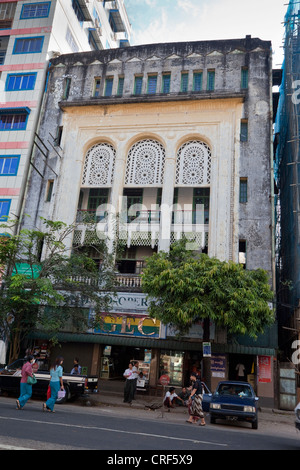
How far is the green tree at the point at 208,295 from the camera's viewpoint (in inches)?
607

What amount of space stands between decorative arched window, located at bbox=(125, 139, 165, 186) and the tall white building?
5321 mm

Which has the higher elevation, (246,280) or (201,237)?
(201,237)

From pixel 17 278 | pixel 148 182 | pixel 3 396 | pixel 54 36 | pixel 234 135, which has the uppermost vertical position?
pixel 54 36

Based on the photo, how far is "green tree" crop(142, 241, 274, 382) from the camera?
15.4 m

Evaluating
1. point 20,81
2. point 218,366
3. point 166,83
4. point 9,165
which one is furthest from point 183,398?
point 20,81

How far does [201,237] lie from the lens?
74.2 feet

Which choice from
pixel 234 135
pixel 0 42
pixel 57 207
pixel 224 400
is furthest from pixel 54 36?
pixel 224 400

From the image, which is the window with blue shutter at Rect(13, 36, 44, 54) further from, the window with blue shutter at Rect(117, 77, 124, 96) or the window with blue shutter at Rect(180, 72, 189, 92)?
the window with blue shutter at Rect(180, 72, 189, 92)

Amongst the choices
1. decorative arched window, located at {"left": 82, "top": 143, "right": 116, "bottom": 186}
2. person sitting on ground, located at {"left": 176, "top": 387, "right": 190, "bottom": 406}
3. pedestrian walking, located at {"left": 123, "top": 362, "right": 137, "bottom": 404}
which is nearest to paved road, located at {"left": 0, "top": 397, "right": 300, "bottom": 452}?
pedestrian walking, located at {"left": 123, "top": 362, "right": 137, "bottom": 404}

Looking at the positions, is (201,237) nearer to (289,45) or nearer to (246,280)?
(246,280)

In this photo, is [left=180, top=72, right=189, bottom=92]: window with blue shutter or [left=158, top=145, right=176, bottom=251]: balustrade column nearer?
[left=158, top=145, right=176, bottom=251]: balustrade column

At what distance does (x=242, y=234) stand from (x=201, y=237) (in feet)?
7.57

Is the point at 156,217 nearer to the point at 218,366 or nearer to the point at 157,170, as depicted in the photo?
the point at 157,170

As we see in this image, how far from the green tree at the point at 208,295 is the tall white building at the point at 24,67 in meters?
12.0
